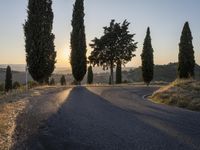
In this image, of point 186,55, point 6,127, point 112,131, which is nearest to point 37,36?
point 186,55

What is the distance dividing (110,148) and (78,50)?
45.5m

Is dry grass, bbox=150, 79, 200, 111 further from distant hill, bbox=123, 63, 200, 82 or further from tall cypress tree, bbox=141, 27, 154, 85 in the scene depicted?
distant hill, bbox=123, 63, 200, 82

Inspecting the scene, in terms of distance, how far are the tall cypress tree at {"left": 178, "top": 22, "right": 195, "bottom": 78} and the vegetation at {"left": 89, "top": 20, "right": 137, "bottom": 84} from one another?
13.4 meters

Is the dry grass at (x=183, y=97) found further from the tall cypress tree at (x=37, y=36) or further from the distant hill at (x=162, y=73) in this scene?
the distant hill at (x=162, y=73)

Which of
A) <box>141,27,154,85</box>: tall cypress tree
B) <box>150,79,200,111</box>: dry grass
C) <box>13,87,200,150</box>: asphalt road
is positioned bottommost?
<box>13,87,200,150</box>: asphalt road

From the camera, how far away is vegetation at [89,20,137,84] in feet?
225

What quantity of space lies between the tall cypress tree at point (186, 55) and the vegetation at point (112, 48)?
13407 mm

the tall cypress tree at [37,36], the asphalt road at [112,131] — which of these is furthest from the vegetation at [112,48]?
the asphalt road at [112,131]

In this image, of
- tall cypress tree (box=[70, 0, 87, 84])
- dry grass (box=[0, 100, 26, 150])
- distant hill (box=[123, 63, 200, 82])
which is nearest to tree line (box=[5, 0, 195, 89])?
tall cypress tree (box=[70, 0, 87, 84])

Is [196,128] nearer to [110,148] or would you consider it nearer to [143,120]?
[143,120]

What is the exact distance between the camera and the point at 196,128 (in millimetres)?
13523

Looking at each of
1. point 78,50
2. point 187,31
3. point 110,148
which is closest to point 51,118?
point 110,148

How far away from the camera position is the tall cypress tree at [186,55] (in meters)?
56.1

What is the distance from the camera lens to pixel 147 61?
204ft
